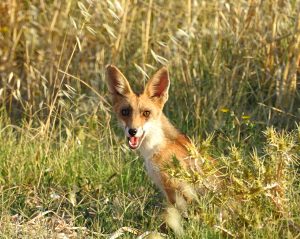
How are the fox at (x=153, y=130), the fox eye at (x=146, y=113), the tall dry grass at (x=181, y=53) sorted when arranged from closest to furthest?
the fox at (x=153, y=130) → the fox eye at (x=146, y=113) → the tall dry grass at (x=181, y=53)

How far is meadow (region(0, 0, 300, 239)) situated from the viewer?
16.1 feet

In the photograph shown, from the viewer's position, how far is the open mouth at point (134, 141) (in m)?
5.87

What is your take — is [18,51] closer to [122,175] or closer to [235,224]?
[122,175]

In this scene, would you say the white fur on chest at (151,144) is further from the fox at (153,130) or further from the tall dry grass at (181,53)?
the tall dry grass at (181,53)

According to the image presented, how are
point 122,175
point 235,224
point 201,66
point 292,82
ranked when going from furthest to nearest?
Result: 1. point 201,66
2. point 292,82
3. point 122,175
4. point 235,224

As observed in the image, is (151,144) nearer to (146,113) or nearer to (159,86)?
(146,113)

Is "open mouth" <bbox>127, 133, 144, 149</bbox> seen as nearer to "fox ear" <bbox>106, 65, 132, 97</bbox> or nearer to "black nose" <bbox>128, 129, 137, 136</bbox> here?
"black nose" <bbox>128, 129, 137, 136</bbox>

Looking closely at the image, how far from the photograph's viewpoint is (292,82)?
737cm

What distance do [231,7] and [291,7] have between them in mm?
583

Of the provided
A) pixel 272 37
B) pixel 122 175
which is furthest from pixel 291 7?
pixel 122 175

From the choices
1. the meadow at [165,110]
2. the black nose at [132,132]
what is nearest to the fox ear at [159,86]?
the black nose at [132,132]

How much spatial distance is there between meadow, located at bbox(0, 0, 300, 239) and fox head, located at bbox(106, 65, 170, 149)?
354 millimetres

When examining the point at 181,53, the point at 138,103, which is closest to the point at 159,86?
the point at 138,103

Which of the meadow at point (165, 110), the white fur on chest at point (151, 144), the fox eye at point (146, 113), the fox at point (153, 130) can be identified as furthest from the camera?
the fox eye at point (146, 113)
